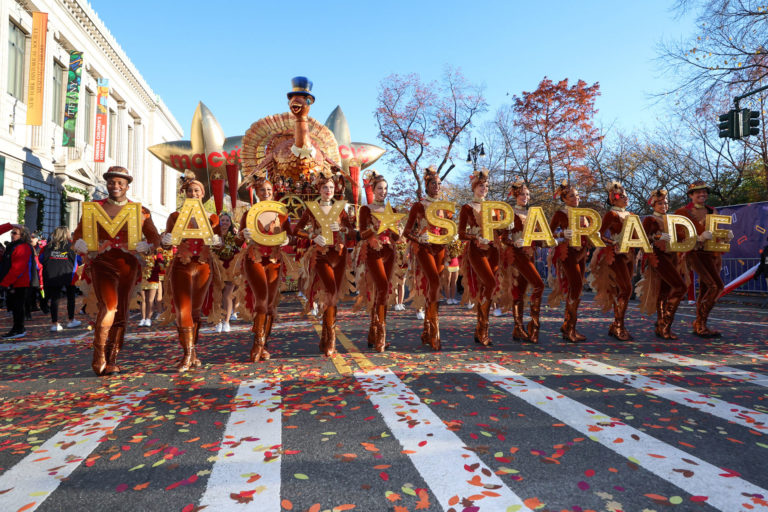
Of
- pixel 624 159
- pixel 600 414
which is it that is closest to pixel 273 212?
pixel 600 414

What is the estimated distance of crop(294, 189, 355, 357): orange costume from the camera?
6406 mm

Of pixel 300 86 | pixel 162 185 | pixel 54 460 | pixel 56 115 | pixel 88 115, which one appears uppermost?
pixel 88 115

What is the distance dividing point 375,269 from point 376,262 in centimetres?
10

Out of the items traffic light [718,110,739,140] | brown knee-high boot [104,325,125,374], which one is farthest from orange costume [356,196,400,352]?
traffic light [718,110,739,140]

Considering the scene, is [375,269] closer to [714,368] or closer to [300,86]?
[714,368]

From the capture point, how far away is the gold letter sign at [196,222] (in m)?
5.57

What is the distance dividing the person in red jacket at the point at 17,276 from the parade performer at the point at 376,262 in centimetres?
623

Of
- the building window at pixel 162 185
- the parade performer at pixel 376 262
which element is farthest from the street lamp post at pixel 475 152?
the building window at pixel 162 185

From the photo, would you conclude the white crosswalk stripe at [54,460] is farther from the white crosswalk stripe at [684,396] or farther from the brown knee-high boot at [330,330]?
the white crosswalk stripe at [684,396]

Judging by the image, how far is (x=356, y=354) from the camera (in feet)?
20.7

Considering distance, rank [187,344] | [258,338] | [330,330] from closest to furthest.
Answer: [187,344], [258,338], [330,330]

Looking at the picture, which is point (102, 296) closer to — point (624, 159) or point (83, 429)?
point (83, 429)

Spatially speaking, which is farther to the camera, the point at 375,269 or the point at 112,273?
the point at 375,269

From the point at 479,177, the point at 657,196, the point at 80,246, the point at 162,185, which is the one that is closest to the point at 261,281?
the point at 80,246
